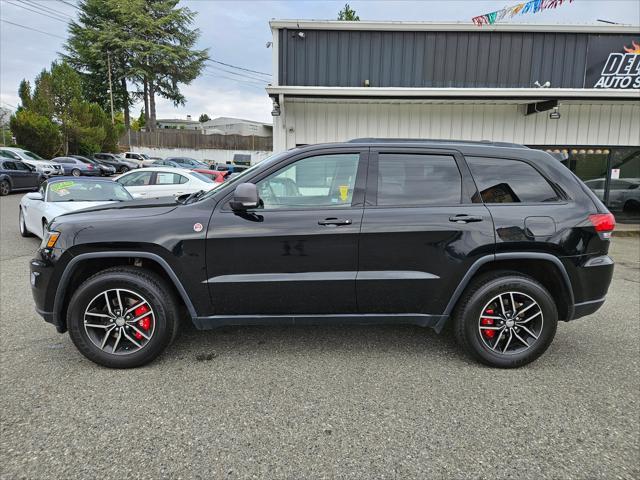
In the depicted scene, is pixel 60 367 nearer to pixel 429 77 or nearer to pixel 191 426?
pixel 191 426

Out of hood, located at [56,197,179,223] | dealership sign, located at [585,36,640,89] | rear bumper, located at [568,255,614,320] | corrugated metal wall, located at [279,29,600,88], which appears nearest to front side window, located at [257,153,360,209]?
hood, located at [56,197,179,223]

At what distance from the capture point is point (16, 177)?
58.7 ft

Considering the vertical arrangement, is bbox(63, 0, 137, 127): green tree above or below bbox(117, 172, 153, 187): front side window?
above

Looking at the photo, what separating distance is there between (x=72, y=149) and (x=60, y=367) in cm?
3866

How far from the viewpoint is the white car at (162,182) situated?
11.0 metres

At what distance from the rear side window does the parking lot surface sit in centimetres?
138

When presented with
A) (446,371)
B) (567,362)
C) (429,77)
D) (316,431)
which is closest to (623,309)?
(567,362)

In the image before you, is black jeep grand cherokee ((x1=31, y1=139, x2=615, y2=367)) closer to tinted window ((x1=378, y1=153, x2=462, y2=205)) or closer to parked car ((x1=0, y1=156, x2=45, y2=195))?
tinted window ((x1=378, y1=153, x2=462, y2=205))

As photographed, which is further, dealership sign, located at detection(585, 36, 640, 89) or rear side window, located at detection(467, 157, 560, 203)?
dealership sign, located at detection(585, 36, 640, 89)

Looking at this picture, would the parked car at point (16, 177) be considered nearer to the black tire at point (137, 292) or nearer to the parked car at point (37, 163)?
the parked car at point (37, 163)

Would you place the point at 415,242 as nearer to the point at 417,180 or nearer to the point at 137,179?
the point at 417,180

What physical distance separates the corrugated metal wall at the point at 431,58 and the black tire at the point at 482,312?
7.88 meters

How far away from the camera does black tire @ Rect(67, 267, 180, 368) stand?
3.28 meters

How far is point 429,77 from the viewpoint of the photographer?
10.3 metres
